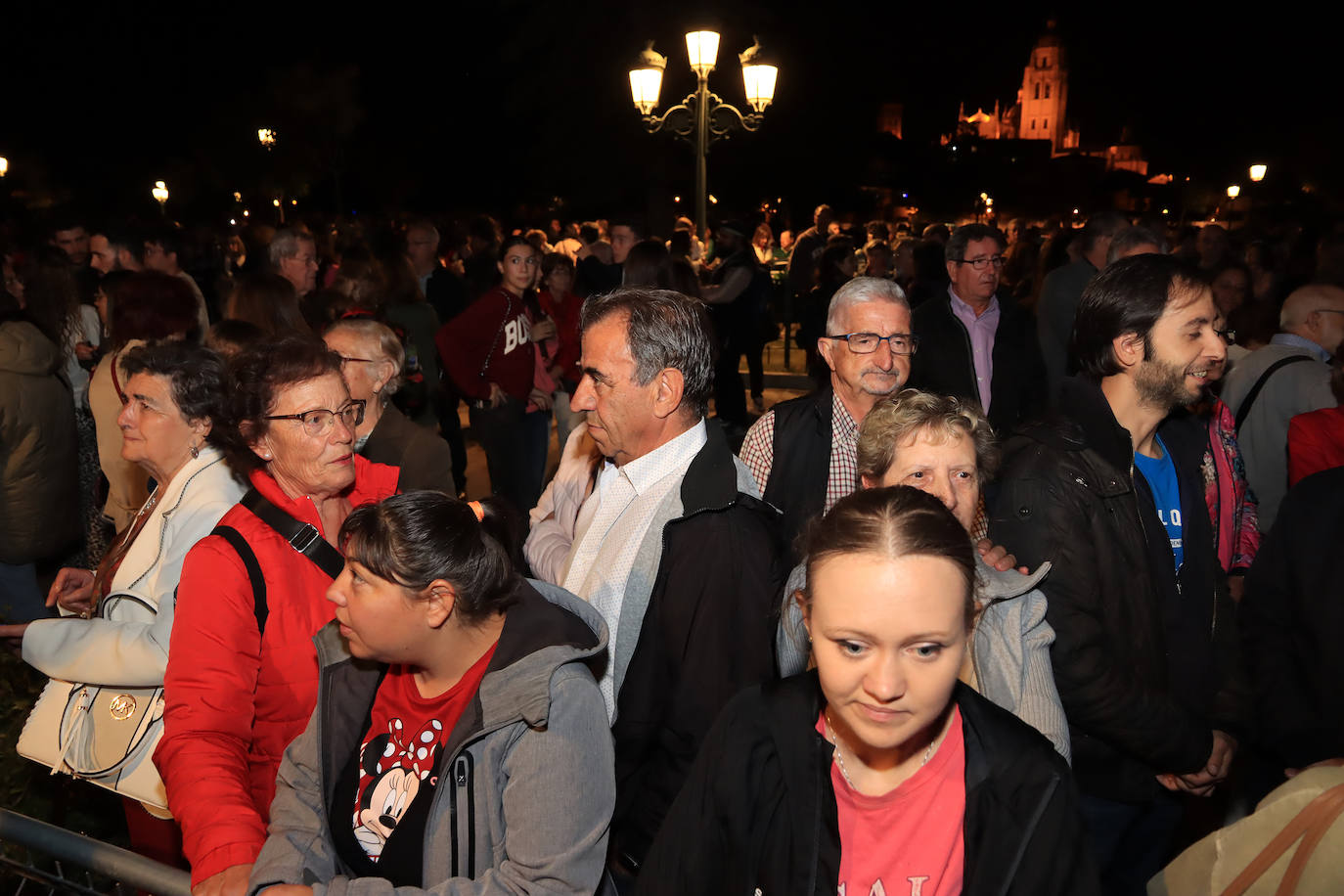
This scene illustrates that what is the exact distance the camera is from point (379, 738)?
2.22 m

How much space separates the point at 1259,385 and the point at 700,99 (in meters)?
6.30

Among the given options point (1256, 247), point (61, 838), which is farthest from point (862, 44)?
point (61, 838)

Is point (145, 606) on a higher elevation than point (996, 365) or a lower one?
lower

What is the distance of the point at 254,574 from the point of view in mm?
2418

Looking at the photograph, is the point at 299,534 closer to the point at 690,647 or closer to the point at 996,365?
the point at 690,647

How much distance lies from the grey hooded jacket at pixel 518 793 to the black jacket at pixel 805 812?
9.3 inches

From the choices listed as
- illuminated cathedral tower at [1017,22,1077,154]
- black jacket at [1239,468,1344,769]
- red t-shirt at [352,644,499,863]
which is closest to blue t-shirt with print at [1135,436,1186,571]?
black jacket at [1239,468,1344,769]

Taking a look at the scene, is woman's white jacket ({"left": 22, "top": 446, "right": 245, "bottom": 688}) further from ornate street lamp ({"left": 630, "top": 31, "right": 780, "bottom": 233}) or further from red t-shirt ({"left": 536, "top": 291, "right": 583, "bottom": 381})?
ornate street lamp ({"left": 630, "top": 31, "right": 780, "bottom": 233})

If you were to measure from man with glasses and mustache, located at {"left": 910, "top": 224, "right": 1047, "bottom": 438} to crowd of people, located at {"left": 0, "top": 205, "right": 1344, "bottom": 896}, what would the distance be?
5.96 ft

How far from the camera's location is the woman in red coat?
221 cm

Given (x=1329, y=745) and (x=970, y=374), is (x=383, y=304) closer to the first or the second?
(x=970, y=374)

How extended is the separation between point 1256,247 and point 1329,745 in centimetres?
744

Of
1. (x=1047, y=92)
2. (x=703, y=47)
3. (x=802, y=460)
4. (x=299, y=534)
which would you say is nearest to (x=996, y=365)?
(x=802, y=460)

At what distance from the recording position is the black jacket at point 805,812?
1.63m
